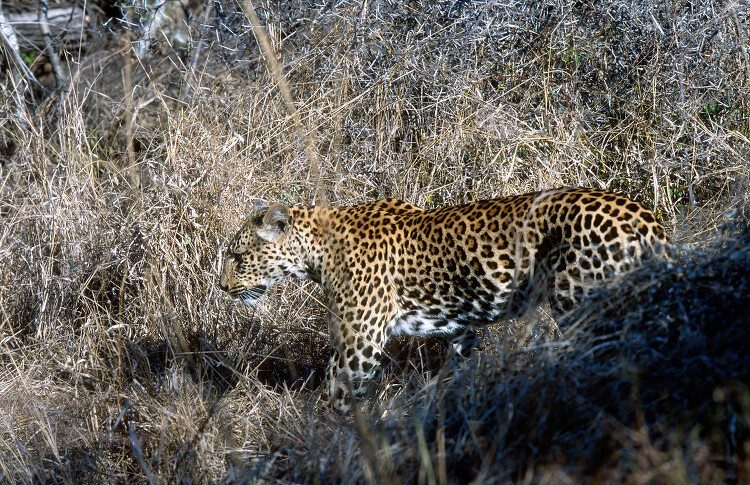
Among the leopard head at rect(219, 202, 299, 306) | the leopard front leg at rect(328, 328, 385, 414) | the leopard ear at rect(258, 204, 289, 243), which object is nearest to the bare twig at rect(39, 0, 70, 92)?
the leopard head at rect(219, 202, 299, 306)

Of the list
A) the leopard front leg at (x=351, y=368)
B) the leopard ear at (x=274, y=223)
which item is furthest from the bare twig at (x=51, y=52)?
the leopard front leg at (x=351, y=368)

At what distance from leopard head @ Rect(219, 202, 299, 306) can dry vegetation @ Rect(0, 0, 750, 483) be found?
1.31 feet

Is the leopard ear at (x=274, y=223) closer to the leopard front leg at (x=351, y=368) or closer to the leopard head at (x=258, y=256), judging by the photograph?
the leopard head at (x=258, y=256)

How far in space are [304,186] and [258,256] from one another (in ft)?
4.75

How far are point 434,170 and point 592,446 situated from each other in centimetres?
375

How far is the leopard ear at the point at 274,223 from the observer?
5.31 meters

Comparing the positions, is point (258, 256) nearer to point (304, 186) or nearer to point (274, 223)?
point (274, 223)

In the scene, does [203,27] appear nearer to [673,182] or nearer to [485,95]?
[485,95]

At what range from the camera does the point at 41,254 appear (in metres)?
6.48

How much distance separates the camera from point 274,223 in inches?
212

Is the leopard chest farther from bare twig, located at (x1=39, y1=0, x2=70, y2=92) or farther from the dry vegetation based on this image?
bare twig, located at (x1=39, y1=0, x2=70, y2=92)

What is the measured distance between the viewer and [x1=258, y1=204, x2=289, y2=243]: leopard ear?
531 cm

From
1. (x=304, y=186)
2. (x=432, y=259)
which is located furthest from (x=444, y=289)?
(x=304, y=186)


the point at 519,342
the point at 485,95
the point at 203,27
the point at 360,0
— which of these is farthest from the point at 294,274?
the point at 203,27
